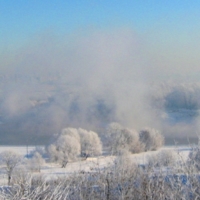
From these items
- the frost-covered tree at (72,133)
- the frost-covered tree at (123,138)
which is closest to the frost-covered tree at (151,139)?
the frost-covered tree at (123,138)

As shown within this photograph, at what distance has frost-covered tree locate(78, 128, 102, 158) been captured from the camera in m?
41.1

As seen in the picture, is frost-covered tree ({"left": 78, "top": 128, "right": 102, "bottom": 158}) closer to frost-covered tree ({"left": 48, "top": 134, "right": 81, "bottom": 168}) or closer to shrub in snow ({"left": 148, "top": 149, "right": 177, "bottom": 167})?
frost-covered tree ({"left": 48, "top": 134, "right": 81, "bottom": 168})

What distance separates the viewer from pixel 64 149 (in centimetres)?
4050

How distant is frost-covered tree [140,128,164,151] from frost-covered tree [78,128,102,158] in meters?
5.26

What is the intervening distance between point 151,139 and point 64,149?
1240cm

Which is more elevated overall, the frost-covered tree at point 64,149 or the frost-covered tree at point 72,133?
the frost-covered tree at point 72,133

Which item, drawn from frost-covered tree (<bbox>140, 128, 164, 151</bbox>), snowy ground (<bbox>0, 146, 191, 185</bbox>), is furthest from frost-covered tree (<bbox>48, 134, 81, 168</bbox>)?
frost-covered tree (<bbox>140, 128, 164, 151</bbox>)

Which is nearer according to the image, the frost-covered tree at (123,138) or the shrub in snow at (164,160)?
the shrub in snow at (164,160)

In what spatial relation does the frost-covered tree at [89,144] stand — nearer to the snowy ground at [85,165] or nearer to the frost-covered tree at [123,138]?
the frost-covered tree at [123,138]

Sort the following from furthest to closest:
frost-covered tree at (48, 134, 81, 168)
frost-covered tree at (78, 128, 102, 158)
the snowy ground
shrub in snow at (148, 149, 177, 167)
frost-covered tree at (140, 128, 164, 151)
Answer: frost-covered tree at (140, 128, 164, 151) → frost-covered tree at (78, 128, 102, 158) → frost-covered tree at (48, 134, 81, 168) → the snowy ground → shrub in snow at (148, 149, 177, 167)

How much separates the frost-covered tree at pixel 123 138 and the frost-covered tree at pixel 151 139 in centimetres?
96

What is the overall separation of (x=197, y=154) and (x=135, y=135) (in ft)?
129

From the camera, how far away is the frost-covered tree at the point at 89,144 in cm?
4109

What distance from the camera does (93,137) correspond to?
46.6m
